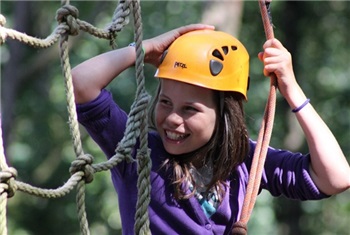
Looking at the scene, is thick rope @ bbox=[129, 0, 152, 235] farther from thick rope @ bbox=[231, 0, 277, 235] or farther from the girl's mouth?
thick rope @ bbox=[231, 0, 277, 235]

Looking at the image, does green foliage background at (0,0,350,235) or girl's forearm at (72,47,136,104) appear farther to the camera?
green foliage background at (0,0,350,235)

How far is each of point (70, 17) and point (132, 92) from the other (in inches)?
323

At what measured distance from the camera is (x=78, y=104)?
2.77 meters

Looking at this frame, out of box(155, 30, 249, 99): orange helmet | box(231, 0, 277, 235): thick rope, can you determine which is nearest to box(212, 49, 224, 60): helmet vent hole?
box(155, 30, 249, 99): orange helmet

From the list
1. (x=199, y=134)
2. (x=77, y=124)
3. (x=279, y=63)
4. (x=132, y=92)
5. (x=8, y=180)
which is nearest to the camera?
(x=8, y=180)

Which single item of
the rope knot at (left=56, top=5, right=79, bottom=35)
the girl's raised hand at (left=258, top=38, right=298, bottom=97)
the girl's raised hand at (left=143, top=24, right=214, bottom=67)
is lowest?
the girl's raised hand at (left=258, top=38, right=298, bottom=97)

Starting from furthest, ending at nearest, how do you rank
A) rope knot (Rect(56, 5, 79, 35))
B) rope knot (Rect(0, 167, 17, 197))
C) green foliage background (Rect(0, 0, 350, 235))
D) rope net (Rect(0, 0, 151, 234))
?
green foliage background (Rect(0, 0, 350, 235)) → rope knot (Rect(56, 5, 79, 35)) → rope net (Rect(0, 0, 151, 234)) → rope knot (Rect(0, 167, 17, 197))

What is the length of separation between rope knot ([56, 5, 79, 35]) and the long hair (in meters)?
0.41

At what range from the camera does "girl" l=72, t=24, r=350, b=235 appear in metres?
2.81

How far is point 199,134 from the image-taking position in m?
2.86

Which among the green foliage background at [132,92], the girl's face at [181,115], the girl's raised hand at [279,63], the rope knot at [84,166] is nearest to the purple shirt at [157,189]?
the girl's face at [181,115]

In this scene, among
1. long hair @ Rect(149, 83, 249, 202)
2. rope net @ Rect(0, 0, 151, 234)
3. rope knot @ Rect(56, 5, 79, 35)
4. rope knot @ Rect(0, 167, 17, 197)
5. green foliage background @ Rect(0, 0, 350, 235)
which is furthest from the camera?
green foliage background @ Rect(0, 0, 350, 235)

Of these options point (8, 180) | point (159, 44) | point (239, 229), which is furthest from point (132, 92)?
point (8, 180)

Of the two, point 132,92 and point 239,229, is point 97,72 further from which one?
point 132,92
